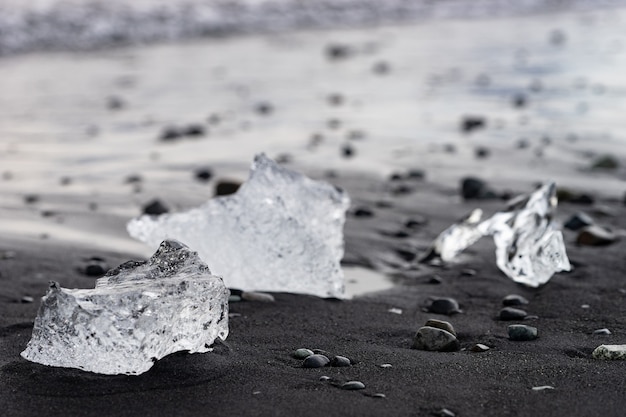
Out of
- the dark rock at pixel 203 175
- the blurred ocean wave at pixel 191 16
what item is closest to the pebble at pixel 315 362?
the dark rock at pixel 203 175

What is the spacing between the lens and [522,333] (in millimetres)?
3047

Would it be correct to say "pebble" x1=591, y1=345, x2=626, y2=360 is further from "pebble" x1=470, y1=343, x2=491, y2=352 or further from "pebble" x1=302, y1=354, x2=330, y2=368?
"pebble" x1=302, y1=354, x2=330, y2=368

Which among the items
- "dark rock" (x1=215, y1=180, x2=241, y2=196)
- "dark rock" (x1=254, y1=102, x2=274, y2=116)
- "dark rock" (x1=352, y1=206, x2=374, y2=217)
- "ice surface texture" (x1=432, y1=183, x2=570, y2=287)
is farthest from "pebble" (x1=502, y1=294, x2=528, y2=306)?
"dark rock" (x1=254, y1=102, x2=274, y2=116)

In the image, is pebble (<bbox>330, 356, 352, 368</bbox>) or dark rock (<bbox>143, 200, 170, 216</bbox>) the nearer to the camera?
pebble (<bbox>330, 356, 352, 368</bbox>)

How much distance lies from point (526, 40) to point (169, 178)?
8422mm

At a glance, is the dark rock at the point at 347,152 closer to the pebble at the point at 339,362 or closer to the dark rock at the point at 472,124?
the dark rock at the point at 472,124

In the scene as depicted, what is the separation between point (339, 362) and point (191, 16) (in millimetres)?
12724

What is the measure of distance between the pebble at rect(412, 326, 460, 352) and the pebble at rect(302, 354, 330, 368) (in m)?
0.35

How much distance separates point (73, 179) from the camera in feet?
19.2

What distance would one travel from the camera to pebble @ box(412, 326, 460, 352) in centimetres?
292

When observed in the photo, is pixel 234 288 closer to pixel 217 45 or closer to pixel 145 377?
pixel 145 377

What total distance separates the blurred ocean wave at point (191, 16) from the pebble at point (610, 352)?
10.3m

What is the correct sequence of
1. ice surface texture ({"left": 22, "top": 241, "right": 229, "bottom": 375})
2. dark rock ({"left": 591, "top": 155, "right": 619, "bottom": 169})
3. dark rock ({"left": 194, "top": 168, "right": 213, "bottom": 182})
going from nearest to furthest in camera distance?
1. ice surface texture ({"left": 22, "top": 241, "right": 229, "bottom": 375})
2. dark rock ({"left": 194, "top": 168, "right": 213, "bottom": 182})
3. dark rock ({"left": 591, "top": 155, "right": 619, "bottom": 169})

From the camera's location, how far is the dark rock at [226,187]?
5.26 meters
